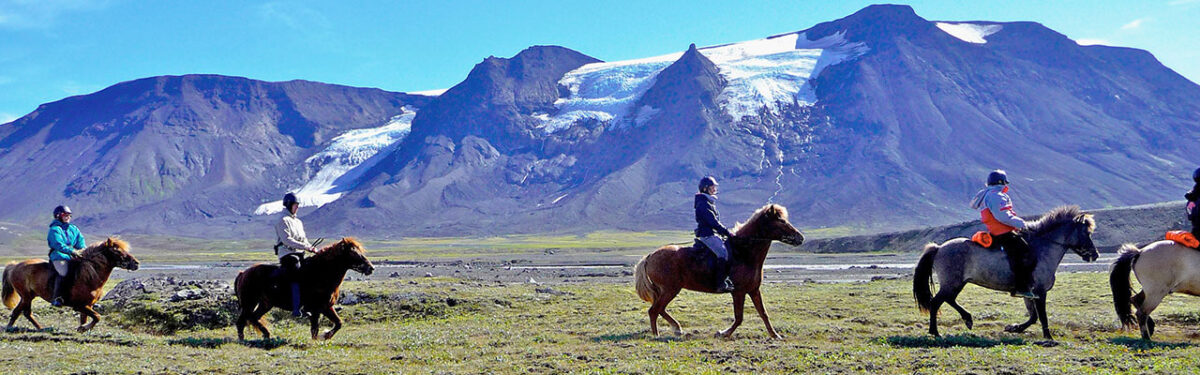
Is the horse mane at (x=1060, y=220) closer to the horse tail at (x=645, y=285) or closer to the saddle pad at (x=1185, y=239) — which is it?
the saddle pad at (x=1185, y=239)

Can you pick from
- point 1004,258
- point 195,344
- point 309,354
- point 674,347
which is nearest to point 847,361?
point 674,347

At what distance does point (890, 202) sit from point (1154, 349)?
189m

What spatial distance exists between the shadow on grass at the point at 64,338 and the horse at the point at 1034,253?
1617 centimetres

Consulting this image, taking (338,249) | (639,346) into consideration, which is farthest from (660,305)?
(338,249)

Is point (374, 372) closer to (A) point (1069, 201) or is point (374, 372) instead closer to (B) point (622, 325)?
(B) point (622, 325)

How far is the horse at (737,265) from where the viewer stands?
16.6 metres

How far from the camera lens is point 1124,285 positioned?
1603cm

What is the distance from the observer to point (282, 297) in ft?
53.6

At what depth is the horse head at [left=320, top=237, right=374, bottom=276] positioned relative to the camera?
16.2m

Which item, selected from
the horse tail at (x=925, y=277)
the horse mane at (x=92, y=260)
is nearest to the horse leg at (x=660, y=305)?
the horse tail at (x=925, y=277)

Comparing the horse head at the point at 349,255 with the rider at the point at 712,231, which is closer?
the horse head at the point at 349,255

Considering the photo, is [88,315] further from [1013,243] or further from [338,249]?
[1013,243]

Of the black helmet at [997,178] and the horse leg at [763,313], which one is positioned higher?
the black helmet at [997,178]

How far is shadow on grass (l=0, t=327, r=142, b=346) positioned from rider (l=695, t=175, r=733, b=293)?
1156 centimetres
